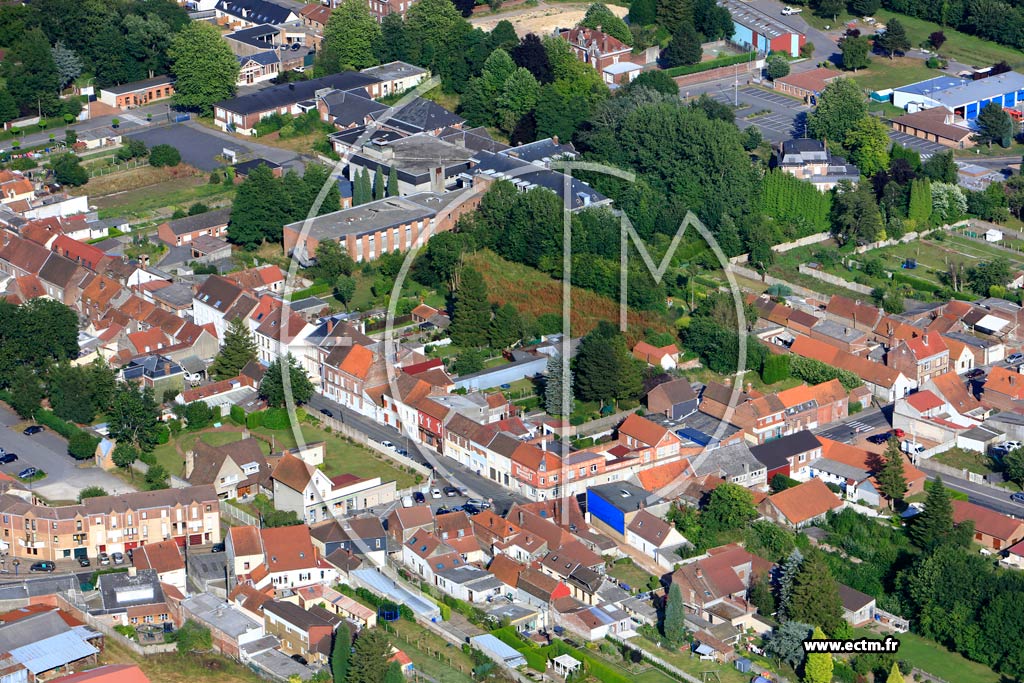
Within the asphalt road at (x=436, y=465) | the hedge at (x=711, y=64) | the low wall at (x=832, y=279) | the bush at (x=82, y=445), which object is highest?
the hedge at (x=711, y=64)

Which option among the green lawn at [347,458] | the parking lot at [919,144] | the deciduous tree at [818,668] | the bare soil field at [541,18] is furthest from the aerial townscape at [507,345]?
the deciduous tree at [818,668]

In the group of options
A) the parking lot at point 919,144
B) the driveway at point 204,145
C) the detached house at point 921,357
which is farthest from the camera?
the parking lot at point 919,144

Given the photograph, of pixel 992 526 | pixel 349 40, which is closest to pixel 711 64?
pixel 349 40

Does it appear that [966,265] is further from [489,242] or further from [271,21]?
[271,21]

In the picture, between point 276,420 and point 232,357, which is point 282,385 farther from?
point 232,357

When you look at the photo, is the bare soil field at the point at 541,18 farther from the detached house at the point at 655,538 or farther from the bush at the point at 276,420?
the detached house at the point at 655,538

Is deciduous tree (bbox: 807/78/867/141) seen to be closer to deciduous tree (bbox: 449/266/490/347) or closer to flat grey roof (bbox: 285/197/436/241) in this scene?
flat grey roof (bbox: 285/197/436/241)
